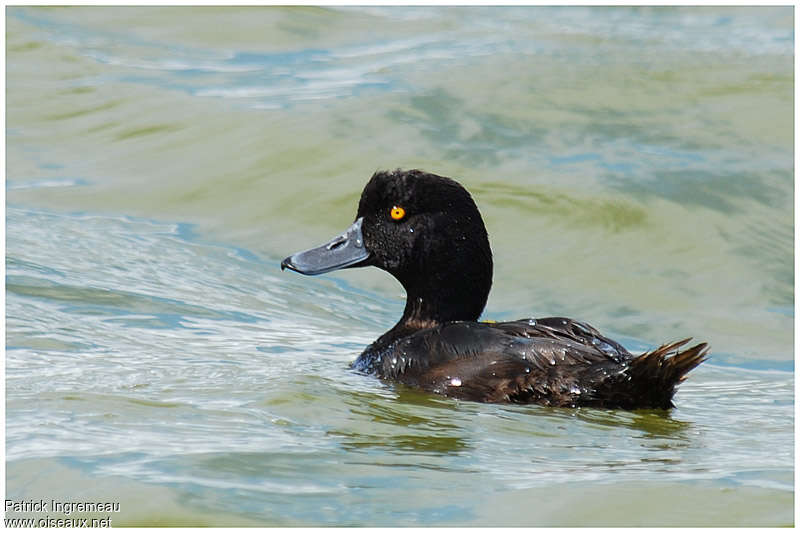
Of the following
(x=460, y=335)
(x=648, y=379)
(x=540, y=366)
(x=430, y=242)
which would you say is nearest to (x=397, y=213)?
(x=430, y=242)

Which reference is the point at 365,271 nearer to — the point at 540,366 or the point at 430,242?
the point at 430,242

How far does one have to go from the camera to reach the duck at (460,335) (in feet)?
20.5

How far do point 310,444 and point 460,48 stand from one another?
33.4 feet

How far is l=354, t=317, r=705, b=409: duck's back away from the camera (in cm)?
620

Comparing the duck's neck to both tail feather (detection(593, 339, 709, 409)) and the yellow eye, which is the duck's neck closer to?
the yellow eye

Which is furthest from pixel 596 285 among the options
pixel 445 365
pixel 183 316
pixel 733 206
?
pixel 445 365

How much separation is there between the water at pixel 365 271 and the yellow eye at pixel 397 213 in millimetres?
884

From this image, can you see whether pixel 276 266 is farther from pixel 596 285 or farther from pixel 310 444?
pixel 310 444

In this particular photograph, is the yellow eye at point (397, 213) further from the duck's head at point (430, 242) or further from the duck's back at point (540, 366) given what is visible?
the duck's back at point (540, 366)

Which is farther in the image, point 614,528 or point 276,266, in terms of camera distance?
point 276,266

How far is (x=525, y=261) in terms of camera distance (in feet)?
35.1

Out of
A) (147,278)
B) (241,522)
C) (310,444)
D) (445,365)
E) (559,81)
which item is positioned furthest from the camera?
(559,81)

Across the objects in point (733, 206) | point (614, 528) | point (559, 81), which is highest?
point (559, 81)

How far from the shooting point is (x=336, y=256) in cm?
797
